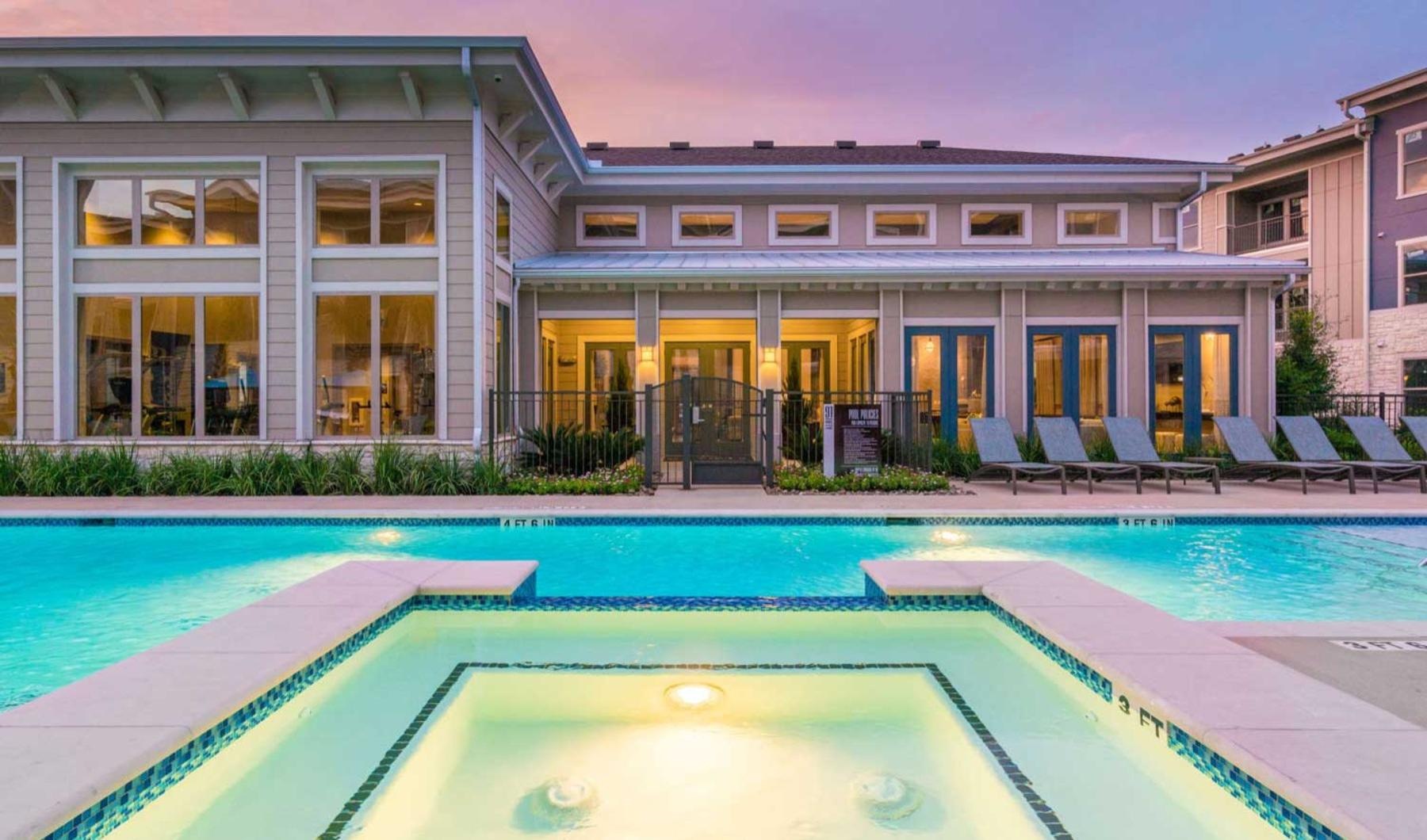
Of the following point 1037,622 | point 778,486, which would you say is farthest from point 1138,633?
point 778,486

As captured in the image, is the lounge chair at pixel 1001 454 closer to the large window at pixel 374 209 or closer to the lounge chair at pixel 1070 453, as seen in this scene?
the lounge chair at pixel 1070 453

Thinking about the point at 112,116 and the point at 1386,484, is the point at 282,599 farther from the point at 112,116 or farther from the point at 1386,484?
the point at 1386,484

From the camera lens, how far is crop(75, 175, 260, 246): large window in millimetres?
10477

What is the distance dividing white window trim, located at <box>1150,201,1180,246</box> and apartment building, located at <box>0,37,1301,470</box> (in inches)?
48.0

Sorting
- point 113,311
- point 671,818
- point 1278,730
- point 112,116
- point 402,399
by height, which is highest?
point 112,116

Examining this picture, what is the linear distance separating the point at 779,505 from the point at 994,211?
900cm

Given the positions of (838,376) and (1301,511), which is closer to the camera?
(1301,511)

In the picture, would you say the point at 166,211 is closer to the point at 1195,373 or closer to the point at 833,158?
the point at 833,158

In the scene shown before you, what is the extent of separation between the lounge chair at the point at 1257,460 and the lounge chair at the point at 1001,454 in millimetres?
2426

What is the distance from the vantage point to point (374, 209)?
10.5m

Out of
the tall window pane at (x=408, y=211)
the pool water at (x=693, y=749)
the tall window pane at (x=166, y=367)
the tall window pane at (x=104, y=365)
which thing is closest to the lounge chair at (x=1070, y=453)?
the pool water at (x=693, y=749)

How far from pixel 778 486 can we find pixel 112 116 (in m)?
9.77

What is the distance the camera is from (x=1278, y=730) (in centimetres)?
260

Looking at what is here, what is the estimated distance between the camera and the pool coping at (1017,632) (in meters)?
2.24
